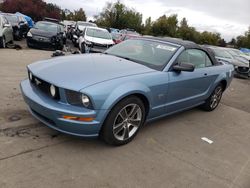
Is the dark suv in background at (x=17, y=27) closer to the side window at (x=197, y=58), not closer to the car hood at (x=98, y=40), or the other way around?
the car hood at (x=98, y=40)

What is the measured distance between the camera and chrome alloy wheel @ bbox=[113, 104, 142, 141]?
341 cm

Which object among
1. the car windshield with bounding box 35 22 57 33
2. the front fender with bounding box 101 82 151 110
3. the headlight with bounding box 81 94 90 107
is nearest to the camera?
the headlight with bounding box 81 94 90 107

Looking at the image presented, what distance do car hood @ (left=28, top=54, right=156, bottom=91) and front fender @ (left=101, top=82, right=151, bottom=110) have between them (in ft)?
0.61

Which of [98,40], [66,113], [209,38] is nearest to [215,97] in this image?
[66,113]

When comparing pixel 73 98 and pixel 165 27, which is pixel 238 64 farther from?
pixel 165 27

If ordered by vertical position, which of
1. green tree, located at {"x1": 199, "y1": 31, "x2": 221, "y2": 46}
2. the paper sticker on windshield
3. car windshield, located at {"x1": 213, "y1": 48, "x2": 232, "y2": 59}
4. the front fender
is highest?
the paper sticker on windshield

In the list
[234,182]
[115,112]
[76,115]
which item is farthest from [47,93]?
[234,182]

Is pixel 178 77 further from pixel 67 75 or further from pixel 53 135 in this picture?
pixel 53 135

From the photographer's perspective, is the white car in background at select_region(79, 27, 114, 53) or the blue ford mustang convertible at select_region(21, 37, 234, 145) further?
the white car in background at select_region(79, 27, 114, 53)

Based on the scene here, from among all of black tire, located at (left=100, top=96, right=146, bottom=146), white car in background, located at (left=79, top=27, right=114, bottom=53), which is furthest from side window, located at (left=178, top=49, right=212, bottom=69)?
white car in background, located at (left=79, top=27, right=114, bottom=53)

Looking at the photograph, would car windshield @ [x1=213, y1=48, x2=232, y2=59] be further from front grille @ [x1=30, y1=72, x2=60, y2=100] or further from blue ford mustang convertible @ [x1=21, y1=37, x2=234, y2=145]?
front grille @ [x1=30, y1=72, x2=60, y2=100]

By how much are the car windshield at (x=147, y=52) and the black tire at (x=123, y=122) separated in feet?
2.52

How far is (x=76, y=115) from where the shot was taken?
117 inches

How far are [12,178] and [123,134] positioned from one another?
4.97ft
